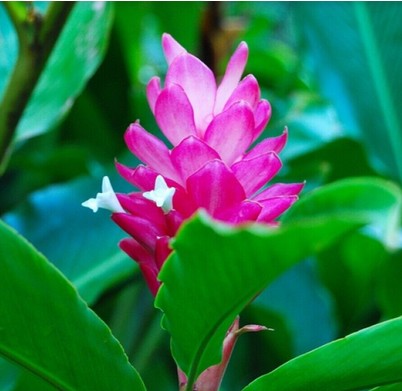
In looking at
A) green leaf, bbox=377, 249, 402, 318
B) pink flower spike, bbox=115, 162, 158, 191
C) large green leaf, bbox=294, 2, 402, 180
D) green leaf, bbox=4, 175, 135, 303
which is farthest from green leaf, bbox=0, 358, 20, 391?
large green leaf, bbox=294, 2, 402, 180

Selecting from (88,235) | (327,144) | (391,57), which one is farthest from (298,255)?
(391,57)

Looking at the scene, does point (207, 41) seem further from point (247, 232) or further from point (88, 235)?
point (247, 232)

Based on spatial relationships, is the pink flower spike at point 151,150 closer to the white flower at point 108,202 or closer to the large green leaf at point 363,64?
the white flower at point 108,202

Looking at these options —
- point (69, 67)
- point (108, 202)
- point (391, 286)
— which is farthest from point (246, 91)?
point (391, 286)

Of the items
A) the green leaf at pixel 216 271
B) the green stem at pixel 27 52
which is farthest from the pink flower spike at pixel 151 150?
the green stem at pixel 27 52

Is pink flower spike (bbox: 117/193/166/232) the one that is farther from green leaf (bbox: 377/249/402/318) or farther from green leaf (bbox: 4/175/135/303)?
green leaf (bbox: 377/249/402/318)

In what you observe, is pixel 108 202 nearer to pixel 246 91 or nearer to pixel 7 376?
pixel 246 91
